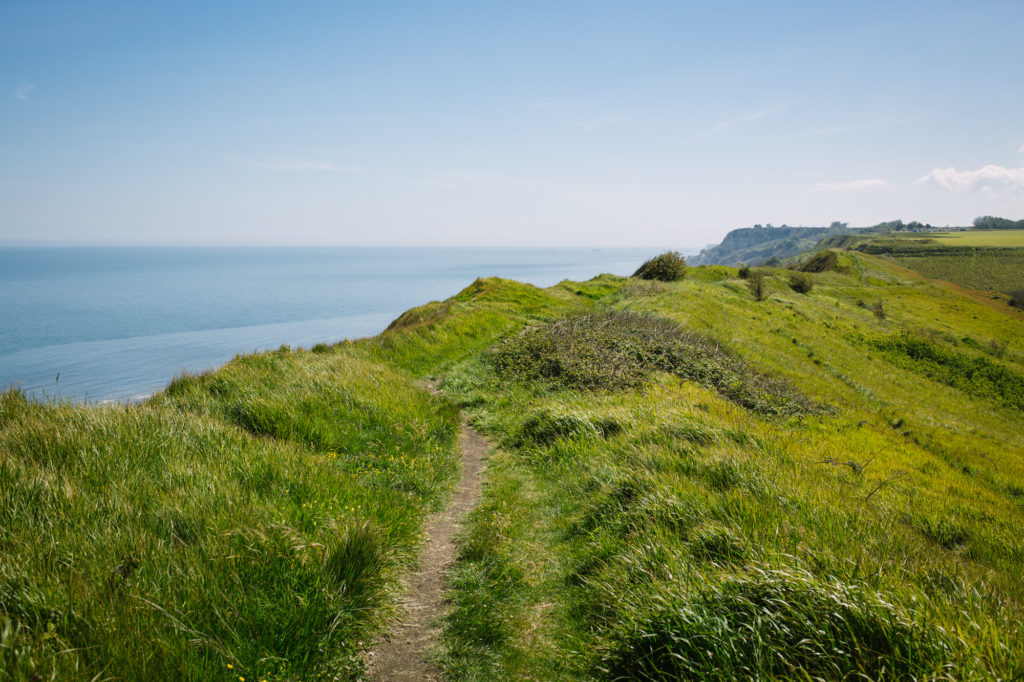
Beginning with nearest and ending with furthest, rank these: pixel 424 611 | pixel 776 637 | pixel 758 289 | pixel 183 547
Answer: pixel 776 637
pixel 183 547
pixel 424 611
pixel 758 289

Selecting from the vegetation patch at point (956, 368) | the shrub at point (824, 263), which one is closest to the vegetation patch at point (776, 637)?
the vegetation patch at point (956, 368)

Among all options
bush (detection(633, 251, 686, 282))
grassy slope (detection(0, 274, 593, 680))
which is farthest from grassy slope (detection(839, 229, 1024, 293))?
grassy slope (detection(0, 274, 593, 680))

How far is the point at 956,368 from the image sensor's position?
105 ft

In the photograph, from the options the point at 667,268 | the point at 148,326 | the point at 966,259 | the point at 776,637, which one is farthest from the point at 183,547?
the point at 966,259

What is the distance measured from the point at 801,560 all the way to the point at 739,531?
2.60ft

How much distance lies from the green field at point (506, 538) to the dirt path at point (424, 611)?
19cm

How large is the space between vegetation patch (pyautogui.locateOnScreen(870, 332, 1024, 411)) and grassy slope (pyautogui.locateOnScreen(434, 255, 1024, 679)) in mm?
21084

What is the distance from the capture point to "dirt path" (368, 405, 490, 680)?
13.0 feet

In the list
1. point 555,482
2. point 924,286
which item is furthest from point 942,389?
point 924,286

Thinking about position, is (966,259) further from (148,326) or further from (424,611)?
(148,326)

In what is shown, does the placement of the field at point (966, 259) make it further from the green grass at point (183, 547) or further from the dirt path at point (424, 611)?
the green grass at point (183, 547)

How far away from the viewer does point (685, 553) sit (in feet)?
14.9

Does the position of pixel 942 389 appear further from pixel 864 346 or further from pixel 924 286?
pixel 924 286

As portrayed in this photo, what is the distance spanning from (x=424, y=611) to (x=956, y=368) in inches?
1682
